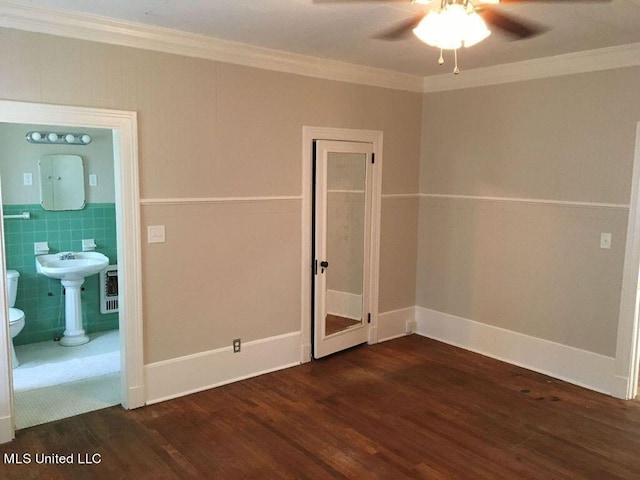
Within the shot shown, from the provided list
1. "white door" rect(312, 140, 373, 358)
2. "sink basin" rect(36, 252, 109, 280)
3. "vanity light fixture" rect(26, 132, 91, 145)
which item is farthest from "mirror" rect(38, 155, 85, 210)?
"white door" rect(312, 140, 373, 358)

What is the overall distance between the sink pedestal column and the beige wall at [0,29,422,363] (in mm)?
1628

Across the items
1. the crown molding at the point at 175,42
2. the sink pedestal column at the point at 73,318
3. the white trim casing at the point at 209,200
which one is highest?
the crown molding at the point at 175,42

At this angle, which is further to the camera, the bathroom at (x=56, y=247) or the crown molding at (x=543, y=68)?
the bathroom at (x=56, y=247)

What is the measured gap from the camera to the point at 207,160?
3.86 m

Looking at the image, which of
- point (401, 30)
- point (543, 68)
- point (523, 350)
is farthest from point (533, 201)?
point (401, 30)

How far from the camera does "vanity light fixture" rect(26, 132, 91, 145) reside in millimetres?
4680

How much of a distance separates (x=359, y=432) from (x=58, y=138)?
3.82 meters

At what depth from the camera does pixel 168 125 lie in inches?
144

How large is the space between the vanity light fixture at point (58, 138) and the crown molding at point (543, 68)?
3473 millimetres

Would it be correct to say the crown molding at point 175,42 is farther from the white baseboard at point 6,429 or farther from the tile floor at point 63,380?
the tile floor at point 63,380

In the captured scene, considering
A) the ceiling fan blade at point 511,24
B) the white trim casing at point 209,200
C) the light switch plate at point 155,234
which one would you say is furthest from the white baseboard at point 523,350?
the light switch plate at point 155,234

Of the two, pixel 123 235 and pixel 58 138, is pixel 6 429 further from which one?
pixel 58 138

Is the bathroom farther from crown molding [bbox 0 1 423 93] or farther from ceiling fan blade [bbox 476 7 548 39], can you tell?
ceiling fan blade [bbox 476 7 548 39]

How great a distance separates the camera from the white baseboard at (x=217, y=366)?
12.4ft
